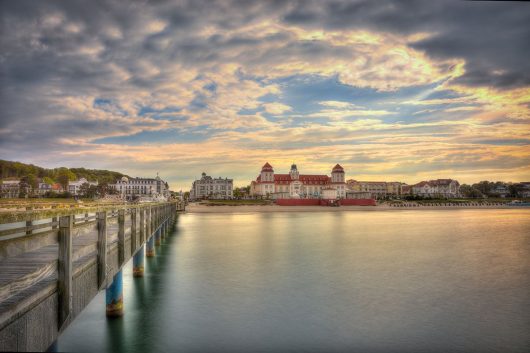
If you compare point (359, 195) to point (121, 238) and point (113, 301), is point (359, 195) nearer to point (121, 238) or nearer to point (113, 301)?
point (113, 301)

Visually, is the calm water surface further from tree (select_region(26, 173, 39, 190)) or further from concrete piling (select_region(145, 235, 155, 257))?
tree (select_region(26, 173, 39, 190))

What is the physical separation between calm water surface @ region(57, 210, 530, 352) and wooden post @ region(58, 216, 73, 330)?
5.87 metres

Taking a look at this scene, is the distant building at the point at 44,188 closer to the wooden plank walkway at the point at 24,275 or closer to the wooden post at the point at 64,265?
the wooden plank walkway at the point at 24,275

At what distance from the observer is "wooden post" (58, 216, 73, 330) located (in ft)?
22.3

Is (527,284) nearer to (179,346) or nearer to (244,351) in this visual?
(244,351)

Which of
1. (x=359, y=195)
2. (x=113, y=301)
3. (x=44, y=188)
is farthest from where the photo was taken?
(x=359, y=195)

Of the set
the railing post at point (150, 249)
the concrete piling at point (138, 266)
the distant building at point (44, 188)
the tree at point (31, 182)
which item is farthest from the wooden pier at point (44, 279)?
the distant building at point (44, 188)

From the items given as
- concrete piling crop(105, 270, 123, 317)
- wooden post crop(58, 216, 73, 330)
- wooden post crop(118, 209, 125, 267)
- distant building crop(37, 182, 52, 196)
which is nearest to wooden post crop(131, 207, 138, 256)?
concrete piling crop(105, 270, 123, 317)

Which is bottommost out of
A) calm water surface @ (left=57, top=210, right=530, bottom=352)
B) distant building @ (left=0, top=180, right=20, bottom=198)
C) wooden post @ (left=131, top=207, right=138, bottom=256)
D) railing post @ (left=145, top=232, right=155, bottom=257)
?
calm water surface @ (left=57, top=210, right=530, bottom=352)

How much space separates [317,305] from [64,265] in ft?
49.6

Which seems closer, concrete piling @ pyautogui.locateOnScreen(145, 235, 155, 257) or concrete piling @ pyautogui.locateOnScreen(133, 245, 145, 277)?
concrete piling @ pyautogui.locateOnScreen(133, 245, 145, 277)

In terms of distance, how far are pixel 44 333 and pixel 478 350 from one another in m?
13.9

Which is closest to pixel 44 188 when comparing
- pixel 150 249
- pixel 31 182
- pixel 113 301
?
pixel 31 182

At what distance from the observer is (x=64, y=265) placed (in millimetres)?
6855
